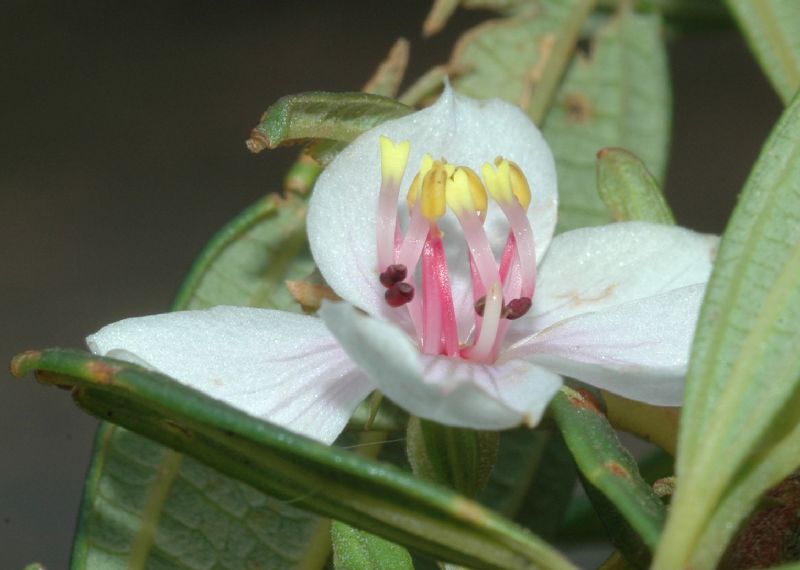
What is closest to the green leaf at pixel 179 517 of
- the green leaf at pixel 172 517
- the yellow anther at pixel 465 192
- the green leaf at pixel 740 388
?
the green leaf at pixel 172 517

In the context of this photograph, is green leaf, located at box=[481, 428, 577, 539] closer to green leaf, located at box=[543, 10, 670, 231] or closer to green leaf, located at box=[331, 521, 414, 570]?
green leaf, located at box=[543, 10, 670, 231]

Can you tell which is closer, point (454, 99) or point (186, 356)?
point (186, 356)

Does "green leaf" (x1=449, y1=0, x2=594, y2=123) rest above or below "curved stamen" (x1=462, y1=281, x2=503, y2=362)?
above

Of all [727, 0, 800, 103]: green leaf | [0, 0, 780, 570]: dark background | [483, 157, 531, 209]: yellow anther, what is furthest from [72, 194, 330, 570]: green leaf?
[0, 0, 780, 570]: dark background

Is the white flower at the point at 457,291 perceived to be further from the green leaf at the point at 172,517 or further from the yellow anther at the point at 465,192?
the green leaf at the point at 172,517

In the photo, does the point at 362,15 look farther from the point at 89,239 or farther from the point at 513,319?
the point at 513,319

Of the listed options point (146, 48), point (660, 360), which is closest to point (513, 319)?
point (660, 360)
